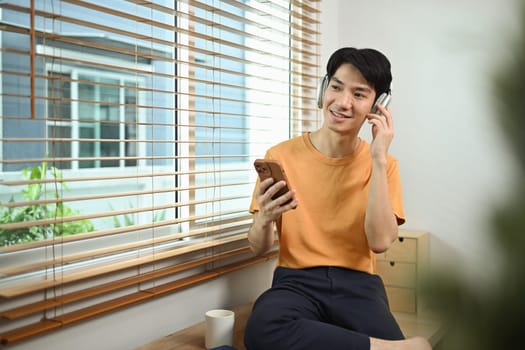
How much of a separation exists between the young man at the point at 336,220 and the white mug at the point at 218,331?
74mm

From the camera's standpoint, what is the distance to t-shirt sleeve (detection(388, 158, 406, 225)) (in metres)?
1.84

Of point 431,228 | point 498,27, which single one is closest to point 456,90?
point 431,228

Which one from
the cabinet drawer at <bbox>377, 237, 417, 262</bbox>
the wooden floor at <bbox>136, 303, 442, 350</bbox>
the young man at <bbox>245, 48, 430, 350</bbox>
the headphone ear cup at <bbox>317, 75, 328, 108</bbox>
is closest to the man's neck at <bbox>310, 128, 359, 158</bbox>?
the young man at <bbox>245, 48, 430, 350</bbox>

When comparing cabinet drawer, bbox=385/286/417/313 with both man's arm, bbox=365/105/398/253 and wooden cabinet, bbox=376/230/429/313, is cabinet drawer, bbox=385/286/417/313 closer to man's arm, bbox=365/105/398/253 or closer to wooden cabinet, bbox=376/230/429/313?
wooden cabinet, bbox=376/230/429/313

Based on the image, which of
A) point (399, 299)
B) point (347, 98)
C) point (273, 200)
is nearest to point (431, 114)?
point (399, 299)

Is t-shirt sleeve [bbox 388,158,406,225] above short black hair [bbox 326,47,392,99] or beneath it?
beneath

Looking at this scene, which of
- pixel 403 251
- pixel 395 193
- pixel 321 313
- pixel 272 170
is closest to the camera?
pixel 272 170

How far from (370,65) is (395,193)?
0.41m

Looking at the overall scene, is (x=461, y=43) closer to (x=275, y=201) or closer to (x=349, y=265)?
(x=275, y=201)

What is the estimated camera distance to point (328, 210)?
1900 millimetres

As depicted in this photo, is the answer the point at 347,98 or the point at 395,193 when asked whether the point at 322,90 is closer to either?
the point at 347,98

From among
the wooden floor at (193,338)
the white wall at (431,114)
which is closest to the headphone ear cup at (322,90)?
the wooden floor at (193,338)

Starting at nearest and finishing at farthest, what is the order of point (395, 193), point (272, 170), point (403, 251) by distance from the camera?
point (272, 170)
point (395, 193)
point (403, 251)

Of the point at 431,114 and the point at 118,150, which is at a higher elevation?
the point at 431,114
